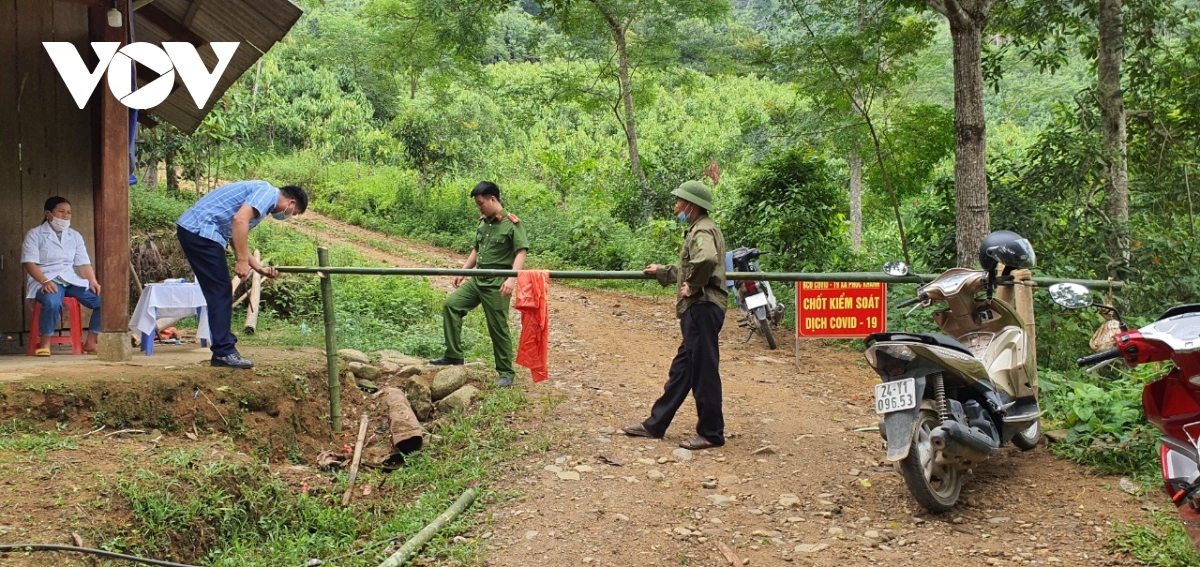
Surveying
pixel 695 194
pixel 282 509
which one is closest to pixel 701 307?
pixel 695 194

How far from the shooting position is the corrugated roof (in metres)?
7.22

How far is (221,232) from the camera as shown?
A: 6.32 metres

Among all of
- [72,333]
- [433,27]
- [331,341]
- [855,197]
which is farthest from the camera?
[855,197]

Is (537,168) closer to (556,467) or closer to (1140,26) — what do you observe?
(1140,26)

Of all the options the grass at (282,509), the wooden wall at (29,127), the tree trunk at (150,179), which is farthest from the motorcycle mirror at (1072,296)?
the tree trunk at (150,179)

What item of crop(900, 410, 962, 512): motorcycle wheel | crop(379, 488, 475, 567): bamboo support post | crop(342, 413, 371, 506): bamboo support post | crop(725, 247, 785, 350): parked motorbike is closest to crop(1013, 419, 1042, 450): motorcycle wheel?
crop(900, 410, 962, 512): motorcycle wheel

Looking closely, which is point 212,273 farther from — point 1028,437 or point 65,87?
point 1028,437

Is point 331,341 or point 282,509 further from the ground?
point 331,341

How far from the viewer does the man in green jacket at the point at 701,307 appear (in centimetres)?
577

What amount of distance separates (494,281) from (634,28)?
10539mm

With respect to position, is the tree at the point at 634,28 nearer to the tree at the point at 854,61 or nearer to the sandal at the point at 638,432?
the tree at the point at 854,61

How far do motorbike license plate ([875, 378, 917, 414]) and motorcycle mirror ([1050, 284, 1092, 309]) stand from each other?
0.79m

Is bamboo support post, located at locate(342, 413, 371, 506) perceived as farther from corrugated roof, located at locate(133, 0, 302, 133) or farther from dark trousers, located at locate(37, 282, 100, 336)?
corrugated roof, located at locate(133, 0, 302, 133)

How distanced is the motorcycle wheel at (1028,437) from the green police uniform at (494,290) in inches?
150
